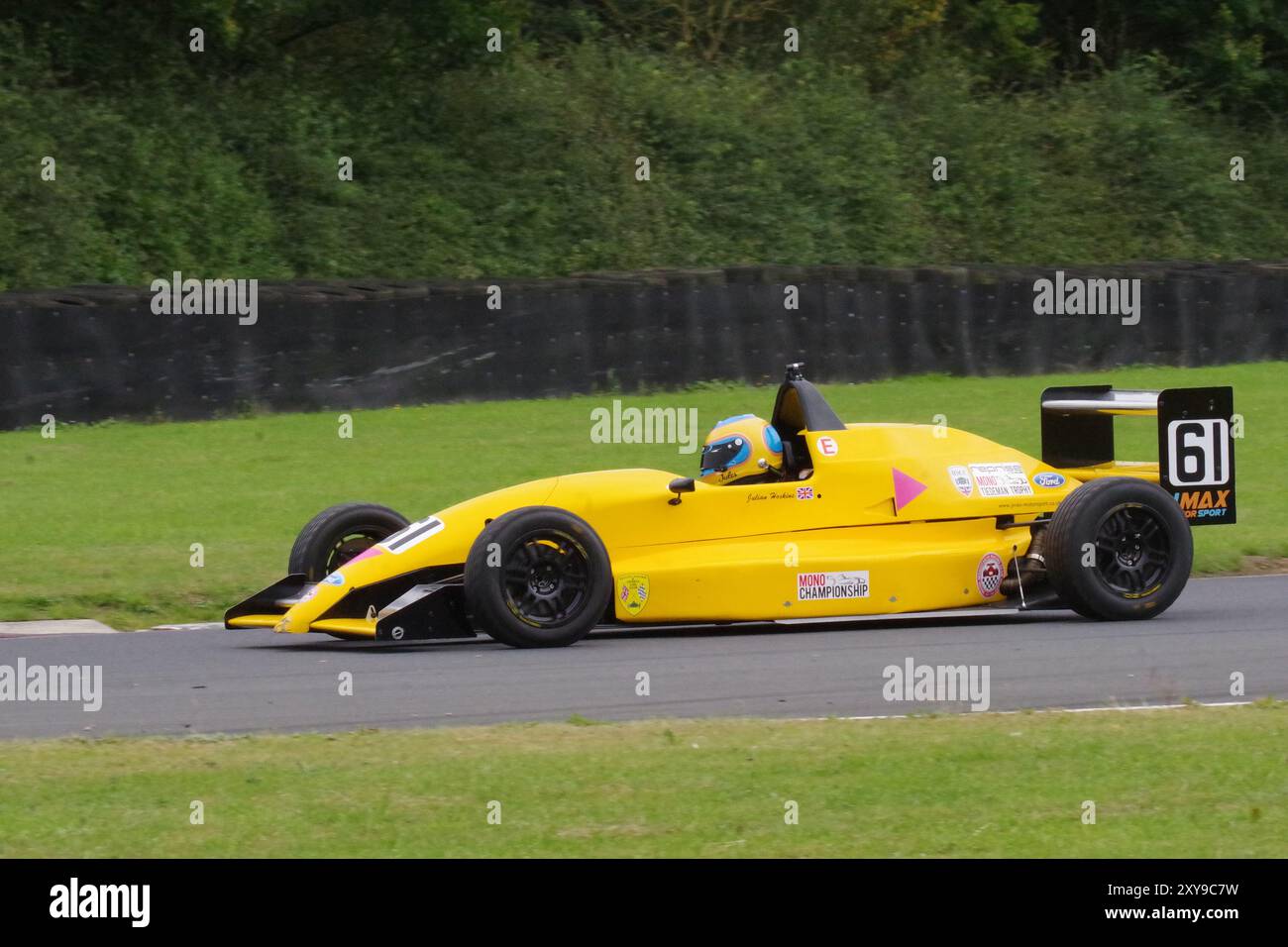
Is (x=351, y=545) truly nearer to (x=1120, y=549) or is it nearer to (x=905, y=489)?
(x=905, y=489)

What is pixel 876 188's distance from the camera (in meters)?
30.6

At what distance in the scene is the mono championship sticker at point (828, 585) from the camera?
10.3 meters

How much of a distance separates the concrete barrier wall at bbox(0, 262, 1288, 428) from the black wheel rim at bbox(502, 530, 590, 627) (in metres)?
9.52

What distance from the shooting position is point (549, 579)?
9859 millimetres

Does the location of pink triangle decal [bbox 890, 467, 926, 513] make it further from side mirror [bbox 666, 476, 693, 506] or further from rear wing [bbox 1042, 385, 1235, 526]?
rear wing [bbox 1042, 385, 1235, 526]

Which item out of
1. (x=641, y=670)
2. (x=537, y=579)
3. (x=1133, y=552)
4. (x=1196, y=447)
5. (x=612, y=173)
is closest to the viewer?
(x=641, y=670)

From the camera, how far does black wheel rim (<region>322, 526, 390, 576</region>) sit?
1073cm

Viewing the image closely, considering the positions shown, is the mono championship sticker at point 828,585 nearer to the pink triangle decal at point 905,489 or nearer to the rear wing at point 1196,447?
the pink triangle decal at point 905,489

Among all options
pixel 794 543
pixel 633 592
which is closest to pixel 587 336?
pixel 794 543

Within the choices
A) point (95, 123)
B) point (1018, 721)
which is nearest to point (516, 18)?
point (95, 123)

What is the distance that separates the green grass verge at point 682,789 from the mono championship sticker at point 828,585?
2.64 meters

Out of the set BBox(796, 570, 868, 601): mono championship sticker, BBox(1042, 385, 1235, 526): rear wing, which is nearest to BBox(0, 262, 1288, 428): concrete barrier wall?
BBox(1042, 385, 1235, 526): rear wing

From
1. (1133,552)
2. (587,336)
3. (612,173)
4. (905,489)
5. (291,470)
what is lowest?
(1133,552)

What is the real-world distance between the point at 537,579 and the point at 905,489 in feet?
6.87
